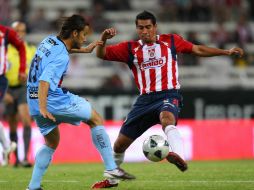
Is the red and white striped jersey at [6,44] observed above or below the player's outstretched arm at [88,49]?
below

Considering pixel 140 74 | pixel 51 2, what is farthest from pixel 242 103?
pixel 140 74

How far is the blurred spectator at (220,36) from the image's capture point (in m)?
21.3

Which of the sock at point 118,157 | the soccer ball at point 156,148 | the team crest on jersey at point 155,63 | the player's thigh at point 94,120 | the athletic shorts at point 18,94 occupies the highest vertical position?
the team crest on jersey at point 155,63

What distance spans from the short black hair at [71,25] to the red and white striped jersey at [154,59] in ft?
4.82

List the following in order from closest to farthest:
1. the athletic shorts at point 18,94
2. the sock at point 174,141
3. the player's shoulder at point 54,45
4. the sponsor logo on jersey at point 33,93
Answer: the player's shoulder at point 54,45
the sponsor logo on jersey at point 33,93
the sock at point 174,141
the athletic shorts at point 18,94

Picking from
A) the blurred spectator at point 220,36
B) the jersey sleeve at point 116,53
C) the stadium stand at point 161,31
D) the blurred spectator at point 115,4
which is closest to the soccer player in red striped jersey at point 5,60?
the jersey sleeve at point 116,53

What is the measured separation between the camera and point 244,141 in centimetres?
1717

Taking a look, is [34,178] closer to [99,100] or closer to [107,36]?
[107,36]

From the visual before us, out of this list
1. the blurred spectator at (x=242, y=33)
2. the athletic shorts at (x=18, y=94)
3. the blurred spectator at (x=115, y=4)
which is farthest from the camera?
the blurred spectator at (x=115, y=4)

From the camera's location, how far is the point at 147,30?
9.93 m

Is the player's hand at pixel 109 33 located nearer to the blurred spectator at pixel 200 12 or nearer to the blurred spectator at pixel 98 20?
the blurred spectator at pixel 98 20

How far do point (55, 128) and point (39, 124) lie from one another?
0.59 ft

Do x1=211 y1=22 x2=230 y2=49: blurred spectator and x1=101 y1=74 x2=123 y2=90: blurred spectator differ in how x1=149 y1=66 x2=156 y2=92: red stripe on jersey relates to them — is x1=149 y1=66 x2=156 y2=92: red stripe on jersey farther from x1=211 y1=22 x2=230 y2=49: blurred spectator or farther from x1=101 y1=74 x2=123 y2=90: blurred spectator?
x1=211 y1=22 x2=230 y2=49: blurred spectator

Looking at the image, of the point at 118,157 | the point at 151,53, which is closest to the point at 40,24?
the point at 151,53
